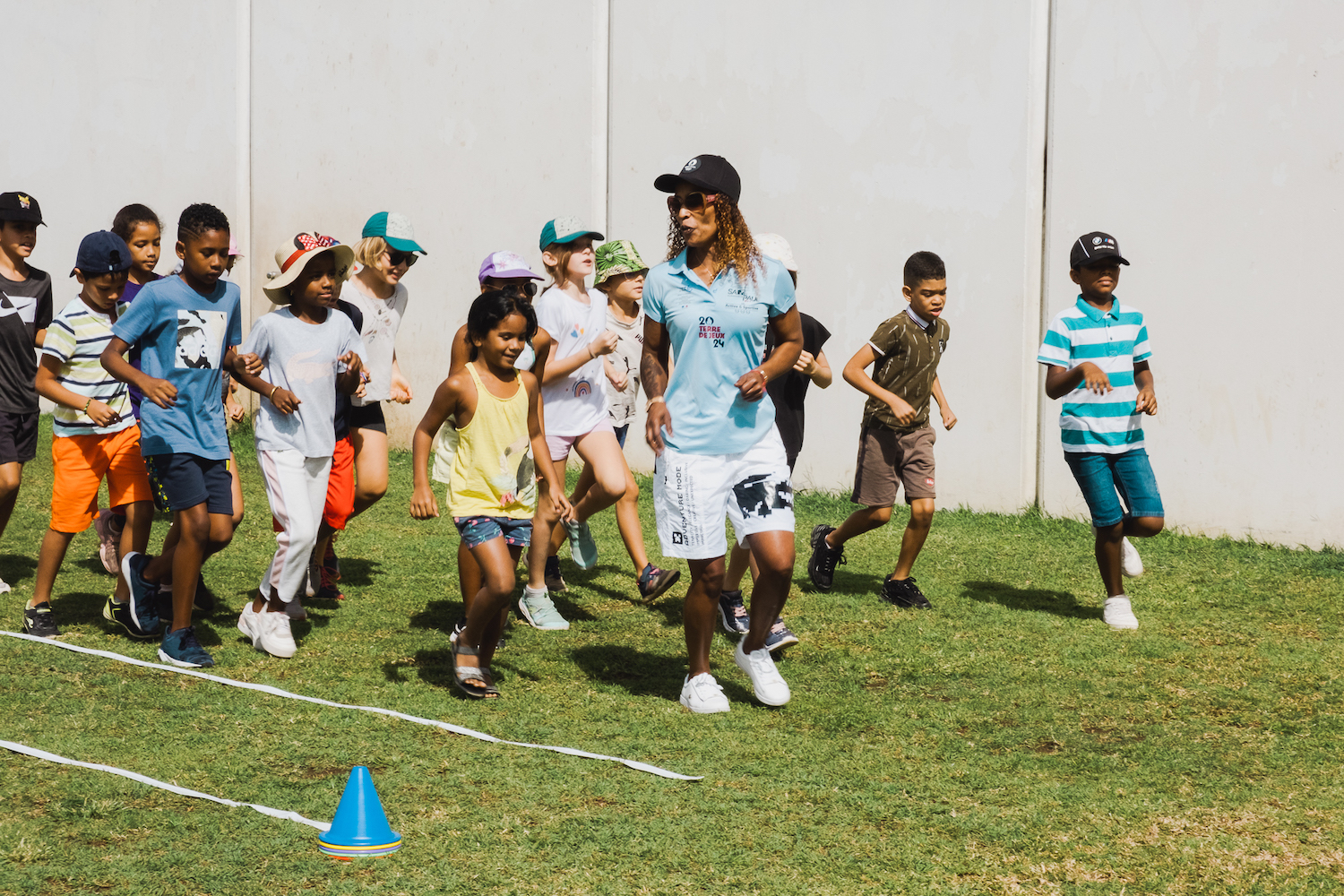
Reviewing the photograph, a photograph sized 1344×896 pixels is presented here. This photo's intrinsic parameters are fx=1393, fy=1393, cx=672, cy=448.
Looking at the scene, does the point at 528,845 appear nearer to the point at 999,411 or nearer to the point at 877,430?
the point at 877,430

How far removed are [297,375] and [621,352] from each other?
2244mm

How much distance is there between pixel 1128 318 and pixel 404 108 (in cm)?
803

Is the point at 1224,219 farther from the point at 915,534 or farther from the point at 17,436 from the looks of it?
the point at 17,436

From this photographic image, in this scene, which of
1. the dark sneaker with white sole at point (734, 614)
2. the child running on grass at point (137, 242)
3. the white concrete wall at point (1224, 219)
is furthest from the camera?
the white concrete wall at point (1224, 219)

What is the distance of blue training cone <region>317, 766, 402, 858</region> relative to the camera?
4.12 metres

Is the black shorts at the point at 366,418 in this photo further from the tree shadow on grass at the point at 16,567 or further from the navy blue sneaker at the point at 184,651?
the tree shadow on grass at the point at 16,567

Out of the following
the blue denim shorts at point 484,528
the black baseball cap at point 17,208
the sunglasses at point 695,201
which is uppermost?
the black baseball cap at point 17,208

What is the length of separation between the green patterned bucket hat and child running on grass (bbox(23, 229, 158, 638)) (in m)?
2.53

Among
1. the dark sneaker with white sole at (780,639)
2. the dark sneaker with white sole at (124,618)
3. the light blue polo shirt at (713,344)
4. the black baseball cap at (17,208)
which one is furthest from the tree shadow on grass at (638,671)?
the black baseball cap at (17,208)

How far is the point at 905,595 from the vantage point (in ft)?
25.3

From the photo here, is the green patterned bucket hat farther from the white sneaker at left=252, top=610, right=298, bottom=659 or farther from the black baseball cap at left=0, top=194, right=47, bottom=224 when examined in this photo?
the black baseball cap at left=0, top=194, right=47, bottom=224

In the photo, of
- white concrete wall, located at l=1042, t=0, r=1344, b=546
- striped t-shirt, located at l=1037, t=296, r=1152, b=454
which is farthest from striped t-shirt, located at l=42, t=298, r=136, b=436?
white concrete wall, located at l=1042, t=0, r=1344, b=546

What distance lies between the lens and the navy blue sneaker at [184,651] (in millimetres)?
6250

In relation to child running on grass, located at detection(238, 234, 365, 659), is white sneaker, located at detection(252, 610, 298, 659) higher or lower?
lower
